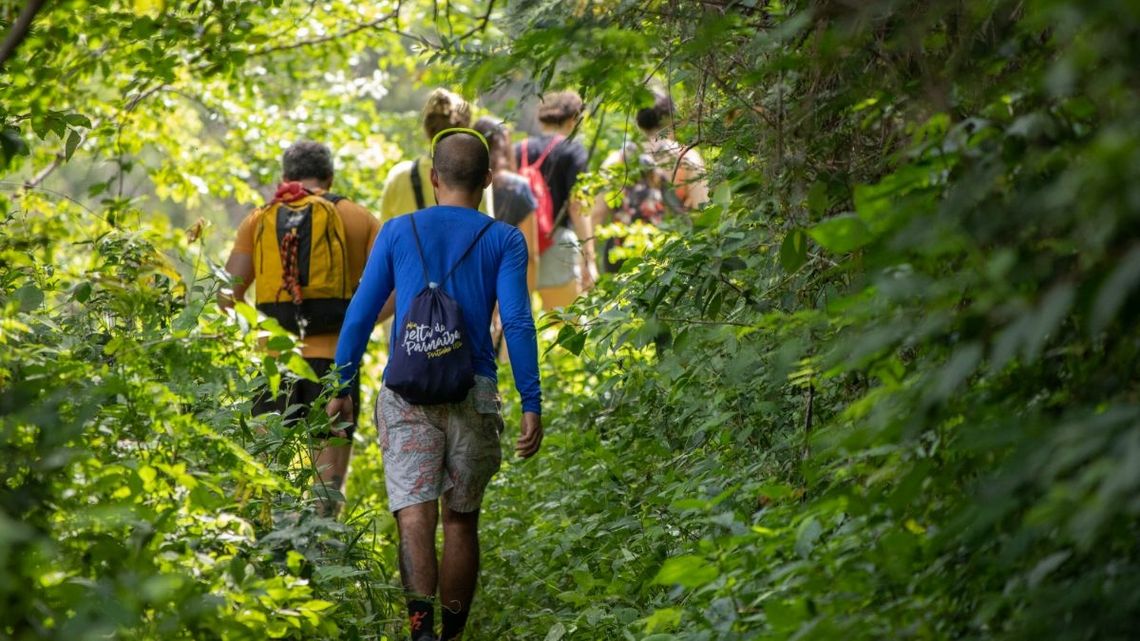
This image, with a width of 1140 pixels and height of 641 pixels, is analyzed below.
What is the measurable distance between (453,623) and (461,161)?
173 cm

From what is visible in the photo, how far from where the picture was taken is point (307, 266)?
6.65 m

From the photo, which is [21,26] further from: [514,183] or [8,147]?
[514,183]

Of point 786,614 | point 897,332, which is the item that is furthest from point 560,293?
point 897,332

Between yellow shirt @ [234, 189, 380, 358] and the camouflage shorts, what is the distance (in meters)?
1.55

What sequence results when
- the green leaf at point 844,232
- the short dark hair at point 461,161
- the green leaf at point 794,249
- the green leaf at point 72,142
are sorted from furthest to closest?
the short dark hair at point 461,161, the green leaf at point 72,142, the green leaf at point 794,249, the green leaf at point 844,232

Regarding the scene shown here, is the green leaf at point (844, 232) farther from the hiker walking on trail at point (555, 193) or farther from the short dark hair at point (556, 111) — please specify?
the short dark hair at point (556, 111)

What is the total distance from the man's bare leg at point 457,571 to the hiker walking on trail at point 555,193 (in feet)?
16.0

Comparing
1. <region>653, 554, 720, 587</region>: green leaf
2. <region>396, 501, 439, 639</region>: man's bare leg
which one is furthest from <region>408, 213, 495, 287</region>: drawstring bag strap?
<region>653, 554, 720, 587</region>: green leaf

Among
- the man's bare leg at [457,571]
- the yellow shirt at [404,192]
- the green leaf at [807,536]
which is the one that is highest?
the yellow shirt at [404,192]

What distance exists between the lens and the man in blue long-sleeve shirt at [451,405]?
512cm

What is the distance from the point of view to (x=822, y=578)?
284 cm

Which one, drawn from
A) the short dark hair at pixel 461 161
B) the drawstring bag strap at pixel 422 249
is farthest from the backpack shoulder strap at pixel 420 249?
the short dark hair at pixel 461 161

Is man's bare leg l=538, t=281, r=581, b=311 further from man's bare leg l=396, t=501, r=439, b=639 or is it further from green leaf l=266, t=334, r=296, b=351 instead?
green leaf l=266, t=334, r=296, b=351

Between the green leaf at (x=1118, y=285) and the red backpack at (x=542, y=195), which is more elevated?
the red backpack at (x=542, y=195)
